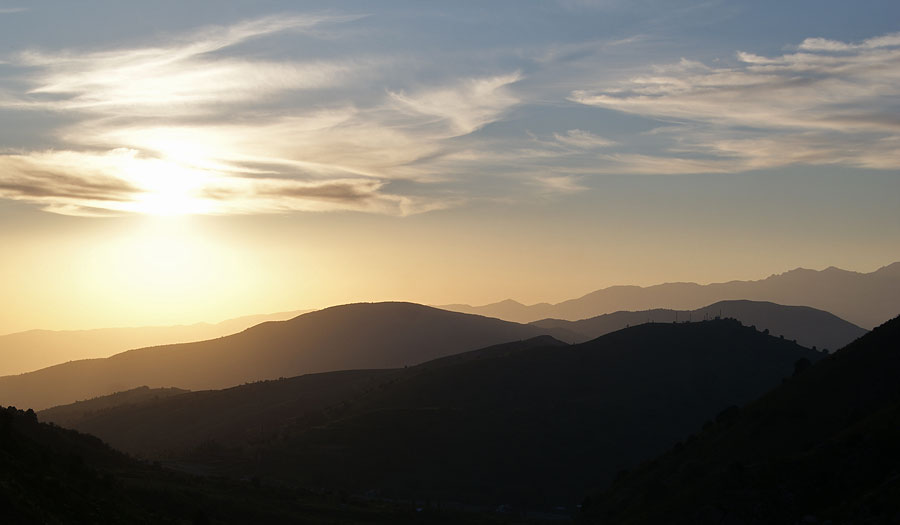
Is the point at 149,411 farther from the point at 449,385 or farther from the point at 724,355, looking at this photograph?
the point at 724,355

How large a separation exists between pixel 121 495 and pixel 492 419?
102205 mm

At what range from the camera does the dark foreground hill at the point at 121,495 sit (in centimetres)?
3453

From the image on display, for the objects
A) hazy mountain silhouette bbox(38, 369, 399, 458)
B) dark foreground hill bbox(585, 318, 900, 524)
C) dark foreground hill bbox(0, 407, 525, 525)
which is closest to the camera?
dark foreground hill bbox(0, 407, 525, 525)

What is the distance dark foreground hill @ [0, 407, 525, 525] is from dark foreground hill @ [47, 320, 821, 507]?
3018 cm

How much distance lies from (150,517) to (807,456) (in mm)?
45424

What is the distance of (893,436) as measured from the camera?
172 feet

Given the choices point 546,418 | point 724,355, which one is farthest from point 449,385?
point 724,355

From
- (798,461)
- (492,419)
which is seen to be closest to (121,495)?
(798,461)

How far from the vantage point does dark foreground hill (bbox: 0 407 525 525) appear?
113 feet

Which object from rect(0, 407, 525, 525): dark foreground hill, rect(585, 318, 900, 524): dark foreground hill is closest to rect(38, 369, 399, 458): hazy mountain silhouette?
rect(0, 407, 525, 525): dark foreground hill

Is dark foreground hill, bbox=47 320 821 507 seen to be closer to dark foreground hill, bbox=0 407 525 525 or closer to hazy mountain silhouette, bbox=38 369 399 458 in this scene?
hazy mountain silhouette, bbox=38 369 399 458

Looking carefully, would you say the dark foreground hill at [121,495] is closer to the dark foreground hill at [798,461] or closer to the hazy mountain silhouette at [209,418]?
the dark foreground hill at [798,461]

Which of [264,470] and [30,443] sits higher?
[30,443]

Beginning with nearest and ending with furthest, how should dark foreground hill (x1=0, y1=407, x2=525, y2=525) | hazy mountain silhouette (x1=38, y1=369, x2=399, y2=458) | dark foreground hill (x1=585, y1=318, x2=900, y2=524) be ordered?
dark foreground hill (x1=0, y1=407, x2=525, y2=525), dark foreground hill (x1=585, y1=318, x2=900, y2=524), hazy mountain silhouette (x1=38, y1=369, x2=399, y2=458)
